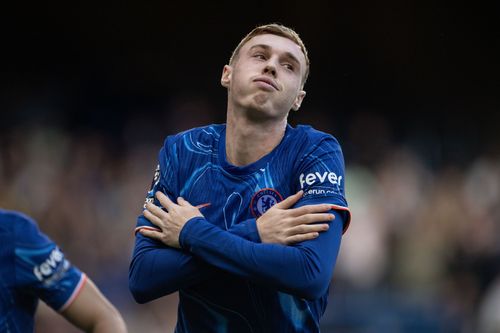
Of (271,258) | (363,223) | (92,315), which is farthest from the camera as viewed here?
(363,223)

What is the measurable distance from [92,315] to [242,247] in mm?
832

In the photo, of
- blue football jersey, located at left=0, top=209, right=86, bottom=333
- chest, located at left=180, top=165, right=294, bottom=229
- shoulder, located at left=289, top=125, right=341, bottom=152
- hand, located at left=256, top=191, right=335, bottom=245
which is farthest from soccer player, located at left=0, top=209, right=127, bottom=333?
shoulder, located at left=289, top=125, right=341, bottom=152

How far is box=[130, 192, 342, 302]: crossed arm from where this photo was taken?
440 cm

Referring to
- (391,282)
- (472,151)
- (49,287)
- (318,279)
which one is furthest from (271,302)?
(472,151)

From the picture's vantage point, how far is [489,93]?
47.7 ft

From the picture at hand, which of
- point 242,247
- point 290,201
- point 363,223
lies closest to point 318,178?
point 290,201

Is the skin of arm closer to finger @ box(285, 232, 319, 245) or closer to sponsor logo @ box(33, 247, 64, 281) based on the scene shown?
sponsor logo @ box(33, 247, 64, 281)

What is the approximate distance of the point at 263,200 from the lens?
15.6ft

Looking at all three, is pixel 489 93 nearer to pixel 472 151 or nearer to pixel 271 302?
pixel 472 151

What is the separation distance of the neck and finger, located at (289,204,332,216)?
0.47 m

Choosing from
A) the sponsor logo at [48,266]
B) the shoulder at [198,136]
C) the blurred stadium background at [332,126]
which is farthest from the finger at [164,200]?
the blurred stadium background at [332,126]

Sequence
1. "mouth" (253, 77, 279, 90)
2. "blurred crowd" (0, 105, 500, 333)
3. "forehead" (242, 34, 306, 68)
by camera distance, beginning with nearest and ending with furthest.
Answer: "mouth" (253, 77, 279, 90) < "forehead" (242, 34, 306, 68) < "blurred crowd" (0, 105, 500, 333)

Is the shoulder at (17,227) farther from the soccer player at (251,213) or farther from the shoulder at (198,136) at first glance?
the shoulder at (198,136)

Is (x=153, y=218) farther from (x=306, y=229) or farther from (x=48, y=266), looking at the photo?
(x=306, y=229)
